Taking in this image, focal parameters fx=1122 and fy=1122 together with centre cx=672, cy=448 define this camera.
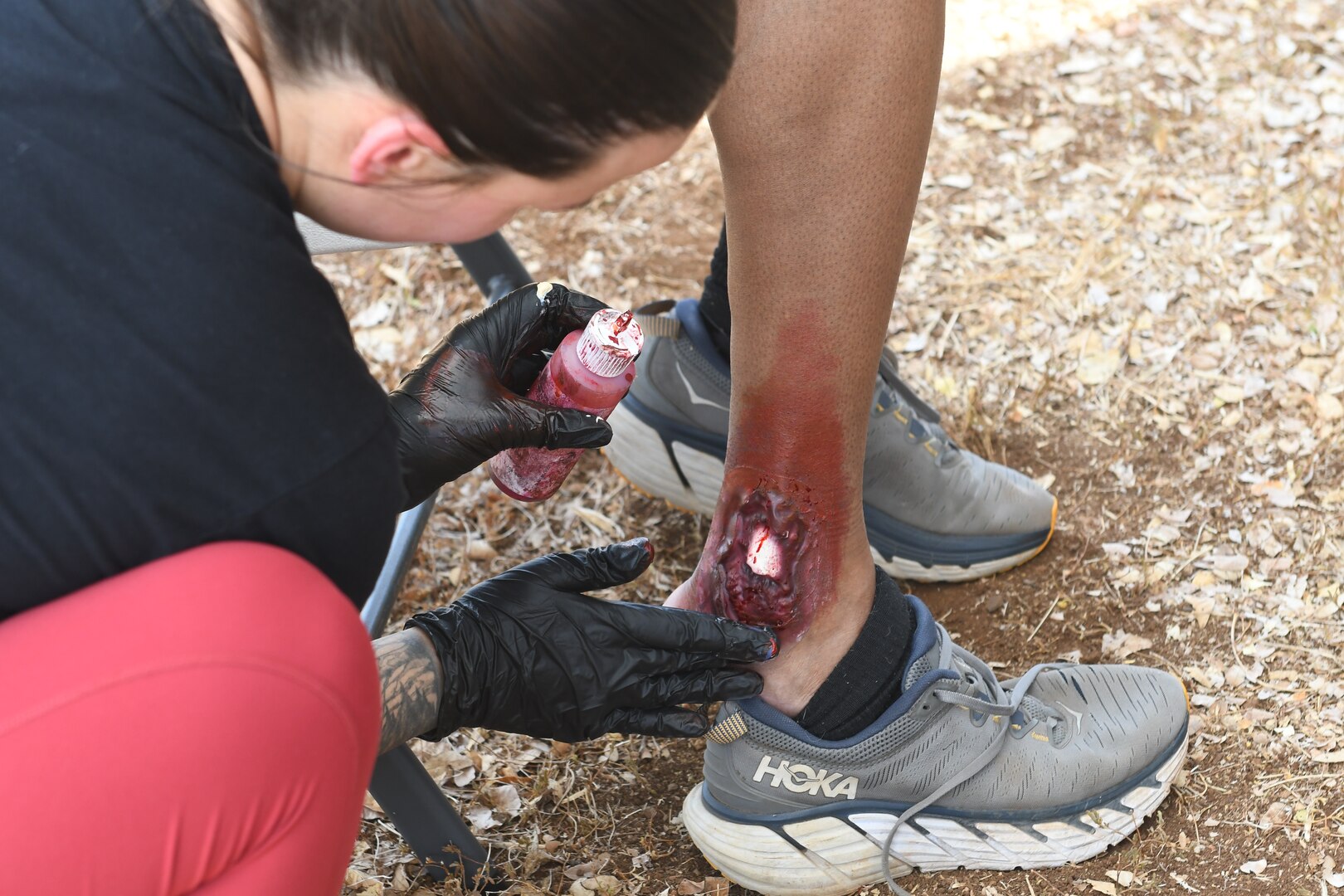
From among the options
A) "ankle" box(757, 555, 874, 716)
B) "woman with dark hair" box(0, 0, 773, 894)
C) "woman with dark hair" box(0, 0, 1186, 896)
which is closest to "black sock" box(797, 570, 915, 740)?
"ankle" box(757, 555, 874, 716)

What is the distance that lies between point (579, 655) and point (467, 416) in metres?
0.26

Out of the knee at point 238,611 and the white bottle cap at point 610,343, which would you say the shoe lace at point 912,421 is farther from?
the knee at point 238,611

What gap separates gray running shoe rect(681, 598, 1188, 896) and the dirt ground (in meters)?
0.05

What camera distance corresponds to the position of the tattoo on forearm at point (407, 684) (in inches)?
41.3

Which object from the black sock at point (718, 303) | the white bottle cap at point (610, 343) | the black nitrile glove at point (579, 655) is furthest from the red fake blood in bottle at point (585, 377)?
the black sock at point (718, 303)

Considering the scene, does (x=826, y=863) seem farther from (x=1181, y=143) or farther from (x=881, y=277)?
(x=1181, y=143)

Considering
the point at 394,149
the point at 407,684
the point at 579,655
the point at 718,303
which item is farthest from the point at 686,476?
the point at 394,149

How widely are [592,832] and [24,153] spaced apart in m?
0.93

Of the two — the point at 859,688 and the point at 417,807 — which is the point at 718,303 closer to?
the point at 859,688

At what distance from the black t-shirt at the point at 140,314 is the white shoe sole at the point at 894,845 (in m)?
0.67

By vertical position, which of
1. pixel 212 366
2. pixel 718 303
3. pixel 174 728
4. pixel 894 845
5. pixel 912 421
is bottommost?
pixel 894 845

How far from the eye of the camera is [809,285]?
3.64 ft

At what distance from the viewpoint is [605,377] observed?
117 centimetres

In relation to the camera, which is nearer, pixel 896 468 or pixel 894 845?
pixel 894 845
